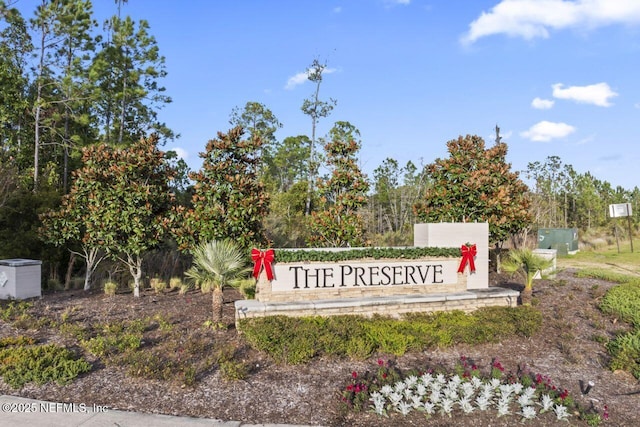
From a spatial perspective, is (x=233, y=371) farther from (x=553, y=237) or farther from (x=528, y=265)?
(x=553, y=237)

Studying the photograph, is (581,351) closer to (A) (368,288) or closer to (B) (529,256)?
(B) (529,256)

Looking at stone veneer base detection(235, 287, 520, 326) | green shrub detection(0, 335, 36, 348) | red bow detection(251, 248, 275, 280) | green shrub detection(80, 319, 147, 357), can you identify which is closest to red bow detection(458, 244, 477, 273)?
stone veneer base detection(235, 287, 520, 326)

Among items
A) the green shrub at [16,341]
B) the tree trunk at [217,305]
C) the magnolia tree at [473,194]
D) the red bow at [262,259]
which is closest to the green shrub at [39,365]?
the green shrub at [16,341]

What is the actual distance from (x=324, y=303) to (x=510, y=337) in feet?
12.2

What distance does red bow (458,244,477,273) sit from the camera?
380 inches

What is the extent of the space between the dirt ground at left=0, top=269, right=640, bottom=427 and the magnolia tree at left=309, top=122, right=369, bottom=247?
3.58 metres

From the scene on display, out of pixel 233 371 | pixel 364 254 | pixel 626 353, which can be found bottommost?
pixel 626 353

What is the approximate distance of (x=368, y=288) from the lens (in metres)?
8.99

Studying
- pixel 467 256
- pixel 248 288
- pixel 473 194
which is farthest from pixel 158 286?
pixel 473 194

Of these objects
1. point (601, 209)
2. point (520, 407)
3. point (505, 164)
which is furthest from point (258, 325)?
point (601, 209)

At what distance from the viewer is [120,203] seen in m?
10.6

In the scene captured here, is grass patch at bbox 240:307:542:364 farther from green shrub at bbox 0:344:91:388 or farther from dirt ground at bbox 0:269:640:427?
green shrub at bbox 0:344:91:388

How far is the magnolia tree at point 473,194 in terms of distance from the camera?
41.3 feet

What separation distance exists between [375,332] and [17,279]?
8671 millimetres
